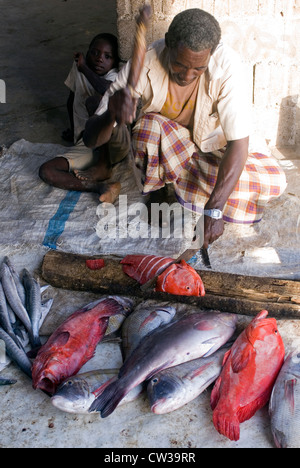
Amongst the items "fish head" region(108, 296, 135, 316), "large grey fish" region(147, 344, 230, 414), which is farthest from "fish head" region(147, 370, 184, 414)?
"fish head" region(108, 296, 135, 316)

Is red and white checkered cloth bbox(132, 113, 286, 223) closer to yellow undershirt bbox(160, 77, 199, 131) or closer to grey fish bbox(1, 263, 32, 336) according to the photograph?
yellow undershirt bbox(160, 77, 199, 131)

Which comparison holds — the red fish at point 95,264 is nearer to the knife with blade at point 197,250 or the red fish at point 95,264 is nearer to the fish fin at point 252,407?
the knife with blade at point 197,250

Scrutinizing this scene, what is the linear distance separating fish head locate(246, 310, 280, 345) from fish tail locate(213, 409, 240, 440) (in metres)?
0.37

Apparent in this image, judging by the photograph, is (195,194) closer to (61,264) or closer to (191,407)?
(61,264)

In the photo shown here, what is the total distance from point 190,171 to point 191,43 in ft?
3.22

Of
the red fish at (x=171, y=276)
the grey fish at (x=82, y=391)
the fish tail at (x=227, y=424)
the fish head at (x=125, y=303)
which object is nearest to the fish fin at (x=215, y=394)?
the fish tail at (x=227, y=424)

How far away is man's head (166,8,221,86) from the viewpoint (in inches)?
111

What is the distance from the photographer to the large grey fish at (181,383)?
7.39 ft

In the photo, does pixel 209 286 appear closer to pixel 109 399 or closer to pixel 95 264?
pixel 95 264

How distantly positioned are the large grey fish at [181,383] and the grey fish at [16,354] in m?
0.62

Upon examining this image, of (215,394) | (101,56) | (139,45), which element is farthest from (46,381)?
(101,56)
